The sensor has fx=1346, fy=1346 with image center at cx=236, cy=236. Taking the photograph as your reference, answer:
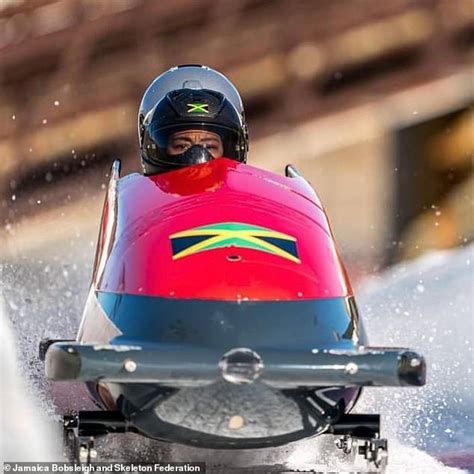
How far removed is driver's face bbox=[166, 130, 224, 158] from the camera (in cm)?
555

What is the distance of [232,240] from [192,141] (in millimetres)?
1147

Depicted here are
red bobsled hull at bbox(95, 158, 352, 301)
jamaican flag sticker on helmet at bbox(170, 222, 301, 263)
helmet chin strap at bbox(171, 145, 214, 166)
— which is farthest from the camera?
helmet chin strap at bbox(171, 145, 214, 166)

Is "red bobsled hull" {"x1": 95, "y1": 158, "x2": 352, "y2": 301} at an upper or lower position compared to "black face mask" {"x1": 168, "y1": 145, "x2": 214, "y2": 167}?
lower

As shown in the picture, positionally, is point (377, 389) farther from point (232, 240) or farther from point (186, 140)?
point (232, 240)

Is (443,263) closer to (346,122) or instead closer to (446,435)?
(346,122)

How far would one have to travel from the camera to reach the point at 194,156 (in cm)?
543

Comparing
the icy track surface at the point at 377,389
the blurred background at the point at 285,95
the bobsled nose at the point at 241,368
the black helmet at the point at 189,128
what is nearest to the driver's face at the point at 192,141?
the black helmet at the point at 189,128

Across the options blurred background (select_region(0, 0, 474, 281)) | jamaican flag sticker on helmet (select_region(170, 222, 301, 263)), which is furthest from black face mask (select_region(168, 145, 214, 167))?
blurred background (select_region(0, 0, 474, 281))

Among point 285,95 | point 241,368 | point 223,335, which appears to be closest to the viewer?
point 241,368

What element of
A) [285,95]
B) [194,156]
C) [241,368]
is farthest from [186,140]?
[285,95]

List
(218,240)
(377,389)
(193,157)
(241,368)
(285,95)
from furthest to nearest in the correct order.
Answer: (285,95)
(377,389)
(193,157)
(218,240)
(241,368)

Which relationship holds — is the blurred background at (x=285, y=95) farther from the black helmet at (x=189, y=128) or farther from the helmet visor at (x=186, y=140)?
the helmet visor at (x=186, y=140)

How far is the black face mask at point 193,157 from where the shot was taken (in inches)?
214

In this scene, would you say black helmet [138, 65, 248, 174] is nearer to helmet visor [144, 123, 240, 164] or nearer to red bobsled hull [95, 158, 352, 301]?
helmet visor [144, 123, 240, 164]
